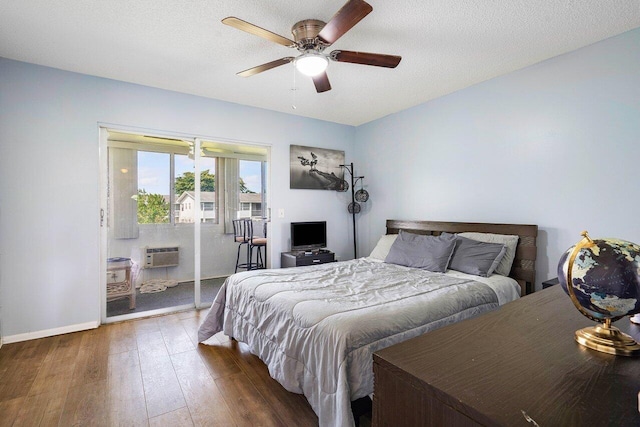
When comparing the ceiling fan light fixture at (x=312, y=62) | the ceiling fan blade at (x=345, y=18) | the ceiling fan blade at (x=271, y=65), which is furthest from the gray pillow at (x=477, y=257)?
the ceiling fan blade at (x=271, y=65)

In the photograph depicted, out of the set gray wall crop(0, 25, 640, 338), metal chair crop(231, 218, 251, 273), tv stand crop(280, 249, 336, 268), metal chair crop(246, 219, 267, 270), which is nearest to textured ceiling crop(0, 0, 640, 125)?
gray wall crop(0, 25, 640, 338)

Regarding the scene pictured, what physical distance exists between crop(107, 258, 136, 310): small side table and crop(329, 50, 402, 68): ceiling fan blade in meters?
3.15

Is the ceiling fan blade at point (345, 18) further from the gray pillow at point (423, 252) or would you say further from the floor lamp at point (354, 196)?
the floor lamp at point (354, 196)

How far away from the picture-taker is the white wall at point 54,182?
111 inches

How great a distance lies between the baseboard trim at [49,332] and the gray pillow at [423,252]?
325 centimetres

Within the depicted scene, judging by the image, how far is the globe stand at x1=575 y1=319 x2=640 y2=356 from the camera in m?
0.75

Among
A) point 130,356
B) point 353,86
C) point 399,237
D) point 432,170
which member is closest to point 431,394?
point 130,356

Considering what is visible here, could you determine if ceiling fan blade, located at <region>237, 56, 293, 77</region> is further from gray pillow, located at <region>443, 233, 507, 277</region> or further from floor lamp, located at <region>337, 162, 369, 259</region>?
floor lamp, located at <region>337, 162, 369, 259</region>

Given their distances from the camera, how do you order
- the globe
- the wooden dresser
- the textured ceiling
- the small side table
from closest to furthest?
the wooden dresser < the globe < the textured ceiling < the small side table

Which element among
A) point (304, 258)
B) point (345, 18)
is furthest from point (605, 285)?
point (304, 258)

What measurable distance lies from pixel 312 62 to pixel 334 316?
1749mm

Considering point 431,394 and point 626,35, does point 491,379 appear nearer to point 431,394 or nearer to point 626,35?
point 431,394

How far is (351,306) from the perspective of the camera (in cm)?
190

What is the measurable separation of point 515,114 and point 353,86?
170cm
